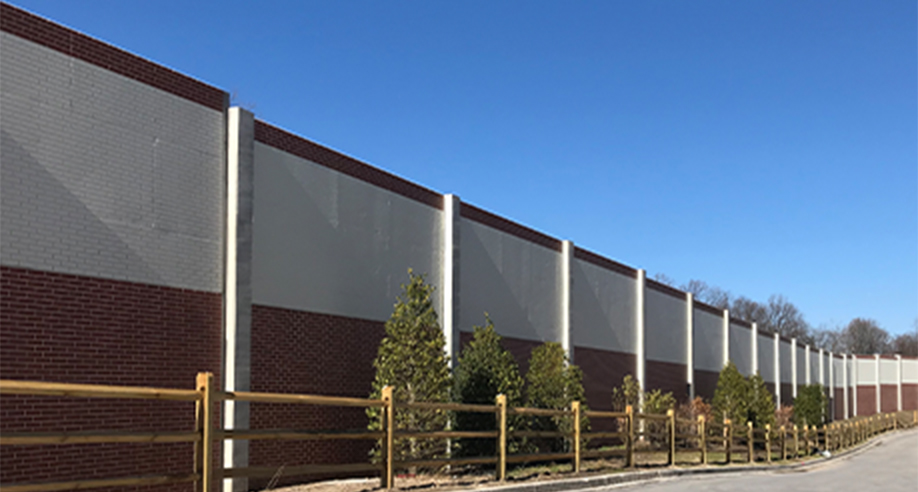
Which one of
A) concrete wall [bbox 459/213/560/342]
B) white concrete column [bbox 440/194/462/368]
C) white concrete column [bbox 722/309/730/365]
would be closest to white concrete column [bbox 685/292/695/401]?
white concrete column [bbox 722/309/730/365]

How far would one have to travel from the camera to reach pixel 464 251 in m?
23.5

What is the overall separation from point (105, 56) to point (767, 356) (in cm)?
4890

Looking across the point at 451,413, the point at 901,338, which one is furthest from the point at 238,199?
the point at 901,338

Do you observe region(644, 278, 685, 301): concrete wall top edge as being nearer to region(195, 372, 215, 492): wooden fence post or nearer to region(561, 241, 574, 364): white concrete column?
region(561, 241, 574, 364): white concrete column

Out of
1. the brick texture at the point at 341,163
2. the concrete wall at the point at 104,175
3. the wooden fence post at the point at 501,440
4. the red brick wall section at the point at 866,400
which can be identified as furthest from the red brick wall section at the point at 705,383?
the red brick wall section at the point at 866,400

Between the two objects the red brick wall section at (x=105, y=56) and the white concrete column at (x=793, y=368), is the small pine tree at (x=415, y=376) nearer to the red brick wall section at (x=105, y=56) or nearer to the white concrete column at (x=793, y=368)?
the red brick wall section at (x=105, y=56)

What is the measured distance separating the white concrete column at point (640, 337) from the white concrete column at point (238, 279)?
22184mm

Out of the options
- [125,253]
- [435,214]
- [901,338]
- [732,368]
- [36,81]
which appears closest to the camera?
[36,81]

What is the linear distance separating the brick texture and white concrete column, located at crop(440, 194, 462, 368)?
1.09 ft

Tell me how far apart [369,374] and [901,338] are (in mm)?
161530

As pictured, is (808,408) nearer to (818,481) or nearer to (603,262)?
(603,262)

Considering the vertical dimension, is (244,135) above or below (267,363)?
above

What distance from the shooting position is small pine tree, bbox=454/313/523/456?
19.0m

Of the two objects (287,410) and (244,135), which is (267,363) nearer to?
(287,410)
